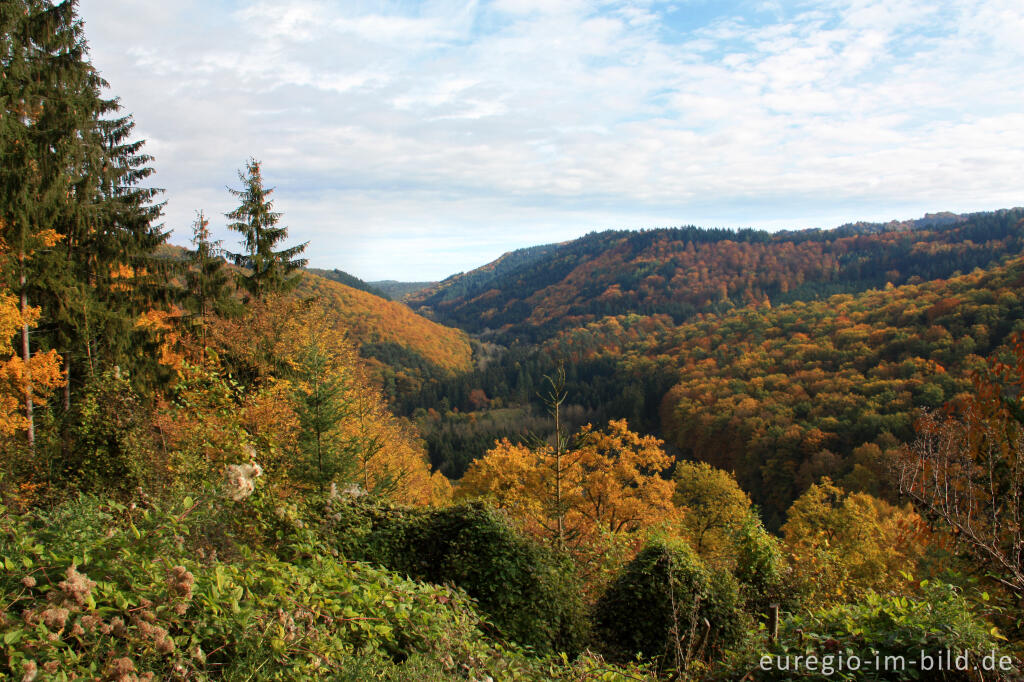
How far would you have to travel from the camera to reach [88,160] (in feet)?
39.7

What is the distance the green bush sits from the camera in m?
7.64

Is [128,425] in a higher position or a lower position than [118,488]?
higher

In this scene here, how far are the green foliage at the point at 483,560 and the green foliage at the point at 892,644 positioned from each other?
255 cm

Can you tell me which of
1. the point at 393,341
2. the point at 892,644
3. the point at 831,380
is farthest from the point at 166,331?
the point at 393,341

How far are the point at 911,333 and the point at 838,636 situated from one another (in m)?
68.3

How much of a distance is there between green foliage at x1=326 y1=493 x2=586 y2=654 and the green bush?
814 mm

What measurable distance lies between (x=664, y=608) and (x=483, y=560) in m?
2.99

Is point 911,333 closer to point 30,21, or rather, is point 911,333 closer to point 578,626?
point 578,626

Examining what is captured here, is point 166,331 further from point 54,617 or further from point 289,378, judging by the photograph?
point 54,617

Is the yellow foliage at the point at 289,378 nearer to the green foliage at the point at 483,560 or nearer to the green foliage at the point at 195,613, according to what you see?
the green foliage at the point at 483,560

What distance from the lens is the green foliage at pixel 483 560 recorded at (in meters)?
6.80

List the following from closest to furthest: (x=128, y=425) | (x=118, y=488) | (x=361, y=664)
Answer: (x=361, y=664) → (x=118, y=488) → (x=128, y=425)

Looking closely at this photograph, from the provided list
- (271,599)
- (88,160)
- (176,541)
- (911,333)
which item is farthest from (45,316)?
(911,333)

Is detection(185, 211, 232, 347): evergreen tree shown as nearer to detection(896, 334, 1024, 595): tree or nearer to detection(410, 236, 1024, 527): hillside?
detection(896, 334, 1024, 595): tree
